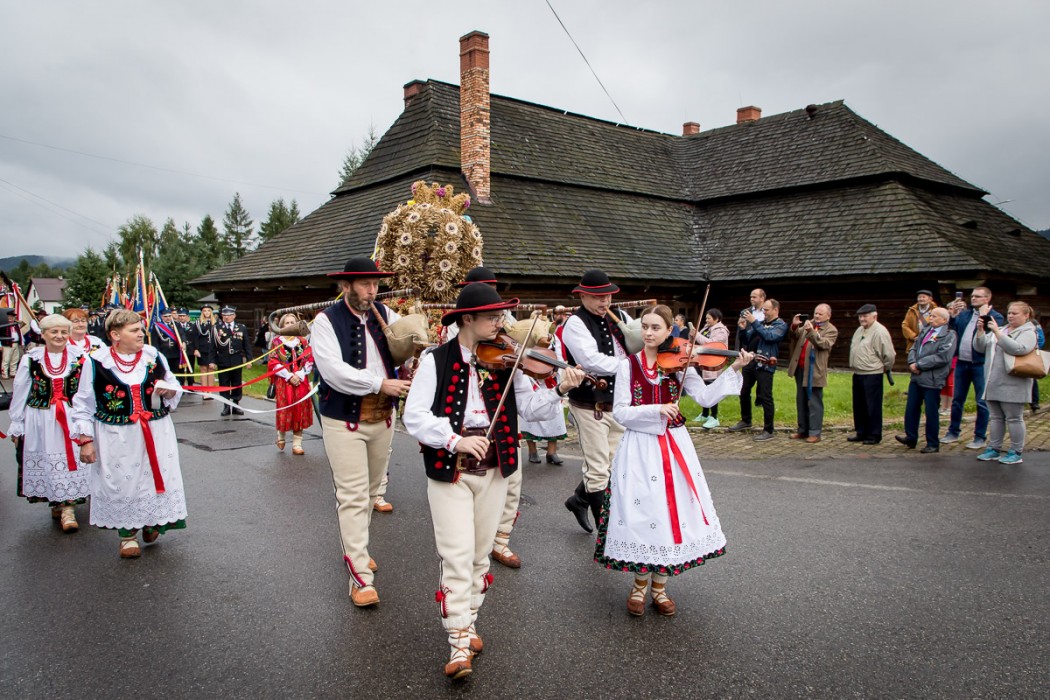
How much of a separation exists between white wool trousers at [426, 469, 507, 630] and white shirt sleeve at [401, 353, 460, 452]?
0.82 feet

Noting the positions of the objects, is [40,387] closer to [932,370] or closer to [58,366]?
[58,366]

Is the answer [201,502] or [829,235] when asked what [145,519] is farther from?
[829,235]

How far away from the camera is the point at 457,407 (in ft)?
11.9

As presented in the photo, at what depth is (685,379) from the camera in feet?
14.4

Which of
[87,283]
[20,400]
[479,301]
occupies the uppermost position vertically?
[87,283]

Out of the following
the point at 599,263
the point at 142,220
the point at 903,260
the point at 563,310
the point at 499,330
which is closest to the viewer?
the point at 499,330

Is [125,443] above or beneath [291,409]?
above

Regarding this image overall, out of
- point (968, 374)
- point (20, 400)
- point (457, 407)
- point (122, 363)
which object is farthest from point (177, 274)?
point (457, 407)

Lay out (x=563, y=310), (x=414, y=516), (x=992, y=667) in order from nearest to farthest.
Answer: (x=992, y=667) < (x=414, y=516) < (x=563, y=310)

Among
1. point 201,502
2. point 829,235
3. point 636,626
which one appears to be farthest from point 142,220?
point 636,626

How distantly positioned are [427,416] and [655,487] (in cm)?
140

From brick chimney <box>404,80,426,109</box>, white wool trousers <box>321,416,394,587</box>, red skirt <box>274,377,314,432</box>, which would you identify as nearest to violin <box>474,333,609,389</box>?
white wool trousers <box>321,416,394,587</box>

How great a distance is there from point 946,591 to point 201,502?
6.14m

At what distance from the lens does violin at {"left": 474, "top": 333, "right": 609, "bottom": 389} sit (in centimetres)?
365
